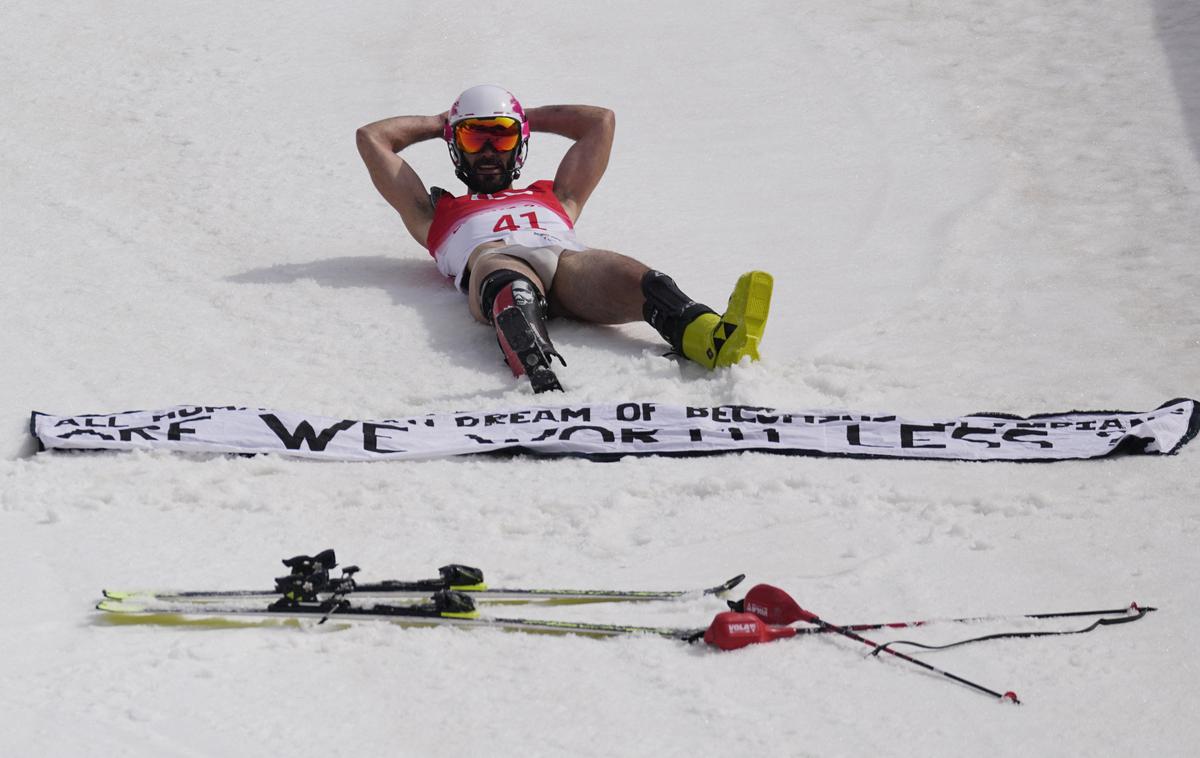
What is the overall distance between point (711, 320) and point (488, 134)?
4.40ft

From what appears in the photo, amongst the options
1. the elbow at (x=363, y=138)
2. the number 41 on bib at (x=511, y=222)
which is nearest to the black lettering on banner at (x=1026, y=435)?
the number 41 on bib at (x=511, y=222)

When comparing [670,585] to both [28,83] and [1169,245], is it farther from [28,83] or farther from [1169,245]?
[28,83]

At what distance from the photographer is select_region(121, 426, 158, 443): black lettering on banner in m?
3.83

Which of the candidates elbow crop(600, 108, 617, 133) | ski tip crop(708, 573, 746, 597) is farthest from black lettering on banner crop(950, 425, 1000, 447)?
elbow crop(600, 108, 617, 133)

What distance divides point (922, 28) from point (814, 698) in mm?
6354

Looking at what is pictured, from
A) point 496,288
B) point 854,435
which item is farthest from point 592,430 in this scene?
point 496,288

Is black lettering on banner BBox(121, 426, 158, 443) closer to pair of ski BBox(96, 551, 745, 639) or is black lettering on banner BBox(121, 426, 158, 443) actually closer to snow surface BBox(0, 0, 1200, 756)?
snow surface BBox(0, 0, 1200, 756)

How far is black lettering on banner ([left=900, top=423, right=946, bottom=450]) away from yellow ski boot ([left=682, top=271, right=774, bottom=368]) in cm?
60

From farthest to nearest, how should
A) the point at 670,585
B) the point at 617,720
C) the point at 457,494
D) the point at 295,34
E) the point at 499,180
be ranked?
the point at 295,34
the point at 499,180
the point at 457,494
the point at 670,585
the point at 617,720

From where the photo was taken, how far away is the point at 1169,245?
547 centimetres

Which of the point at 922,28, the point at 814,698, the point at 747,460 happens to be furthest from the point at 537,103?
the point at 814,698

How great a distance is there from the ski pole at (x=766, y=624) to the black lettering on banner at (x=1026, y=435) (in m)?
1.22

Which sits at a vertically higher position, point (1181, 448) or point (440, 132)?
point (440, 132)

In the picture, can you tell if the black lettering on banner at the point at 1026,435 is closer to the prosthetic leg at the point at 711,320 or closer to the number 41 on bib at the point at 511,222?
the prosthetic leg at the point at 711,320
